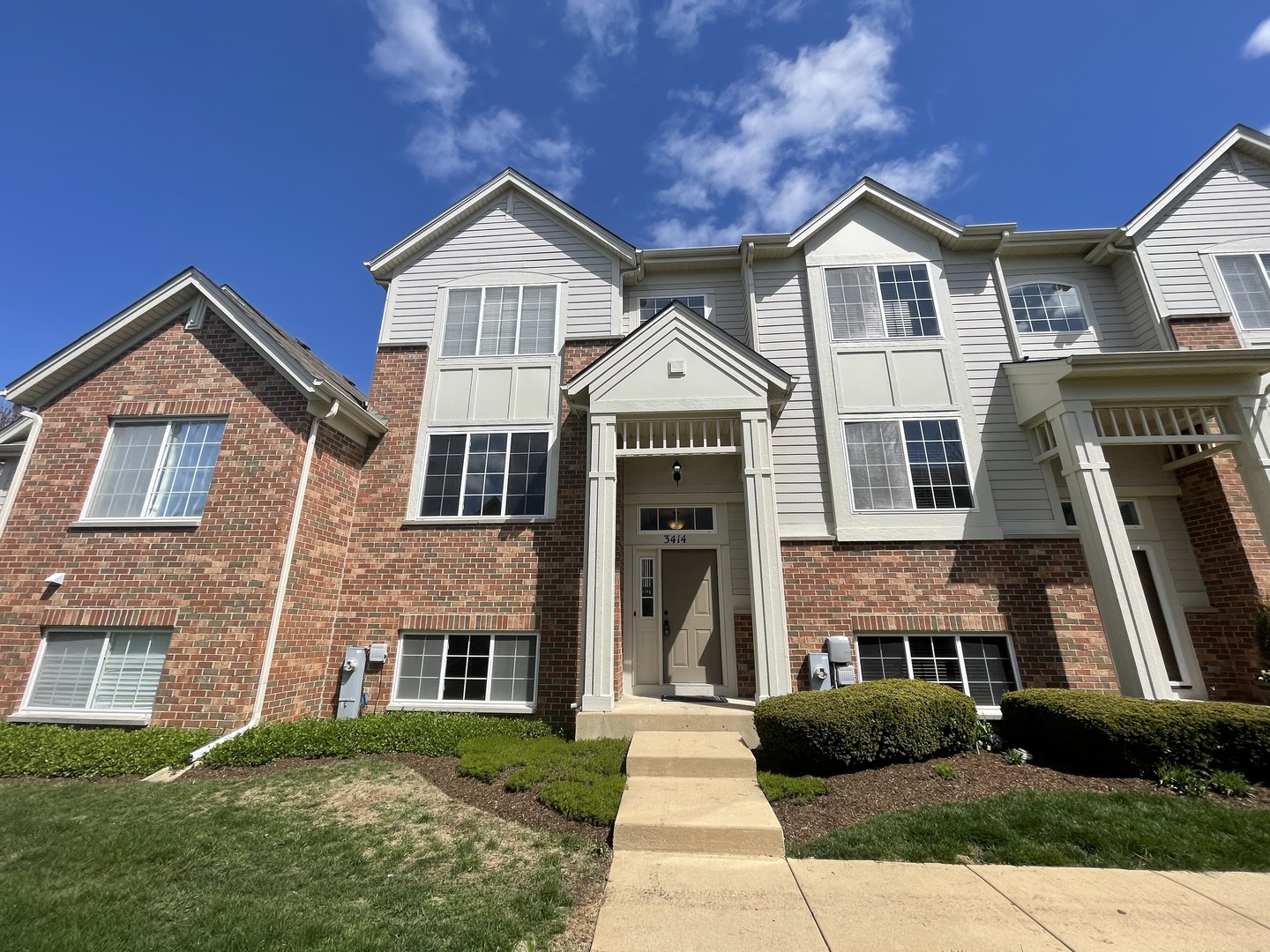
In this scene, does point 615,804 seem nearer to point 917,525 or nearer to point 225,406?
point 917,525

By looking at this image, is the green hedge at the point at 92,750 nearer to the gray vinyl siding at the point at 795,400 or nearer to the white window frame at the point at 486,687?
the white window frame at the point at 486,687

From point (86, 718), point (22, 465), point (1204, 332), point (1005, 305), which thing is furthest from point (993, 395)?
point (22, 465)

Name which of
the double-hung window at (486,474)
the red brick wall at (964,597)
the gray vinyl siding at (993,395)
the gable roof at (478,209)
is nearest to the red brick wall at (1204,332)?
the gray vinyl siding at (993,395)

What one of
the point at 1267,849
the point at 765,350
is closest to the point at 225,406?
the point at 765,350

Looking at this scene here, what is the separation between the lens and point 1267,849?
164 inches

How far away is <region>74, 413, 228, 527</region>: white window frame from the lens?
8.45 meters

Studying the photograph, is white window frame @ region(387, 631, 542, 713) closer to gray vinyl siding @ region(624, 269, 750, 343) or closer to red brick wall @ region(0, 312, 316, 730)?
red brick wall @ region(0, 312, 316, 730)

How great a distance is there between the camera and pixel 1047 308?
10.9m

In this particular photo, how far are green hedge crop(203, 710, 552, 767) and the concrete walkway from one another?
3.71 metres

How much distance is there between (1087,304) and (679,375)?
8.91m

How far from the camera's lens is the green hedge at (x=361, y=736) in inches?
269

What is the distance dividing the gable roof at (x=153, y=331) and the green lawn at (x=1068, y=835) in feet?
30.8

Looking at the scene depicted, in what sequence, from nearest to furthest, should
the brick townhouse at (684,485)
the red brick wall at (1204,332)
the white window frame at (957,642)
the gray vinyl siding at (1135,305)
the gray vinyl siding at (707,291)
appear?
the brick townhouse at (684,485) < the white window frame at (957,642) < the red brick wall at (1204,332) < the gray vinyl siding at (1135,305) < the gray vinyl siding at (707,291)

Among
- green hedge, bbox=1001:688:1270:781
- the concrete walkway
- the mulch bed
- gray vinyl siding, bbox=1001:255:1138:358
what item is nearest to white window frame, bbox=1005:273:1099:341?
gray vinyl siding, bbox=1001:255:1138:358
